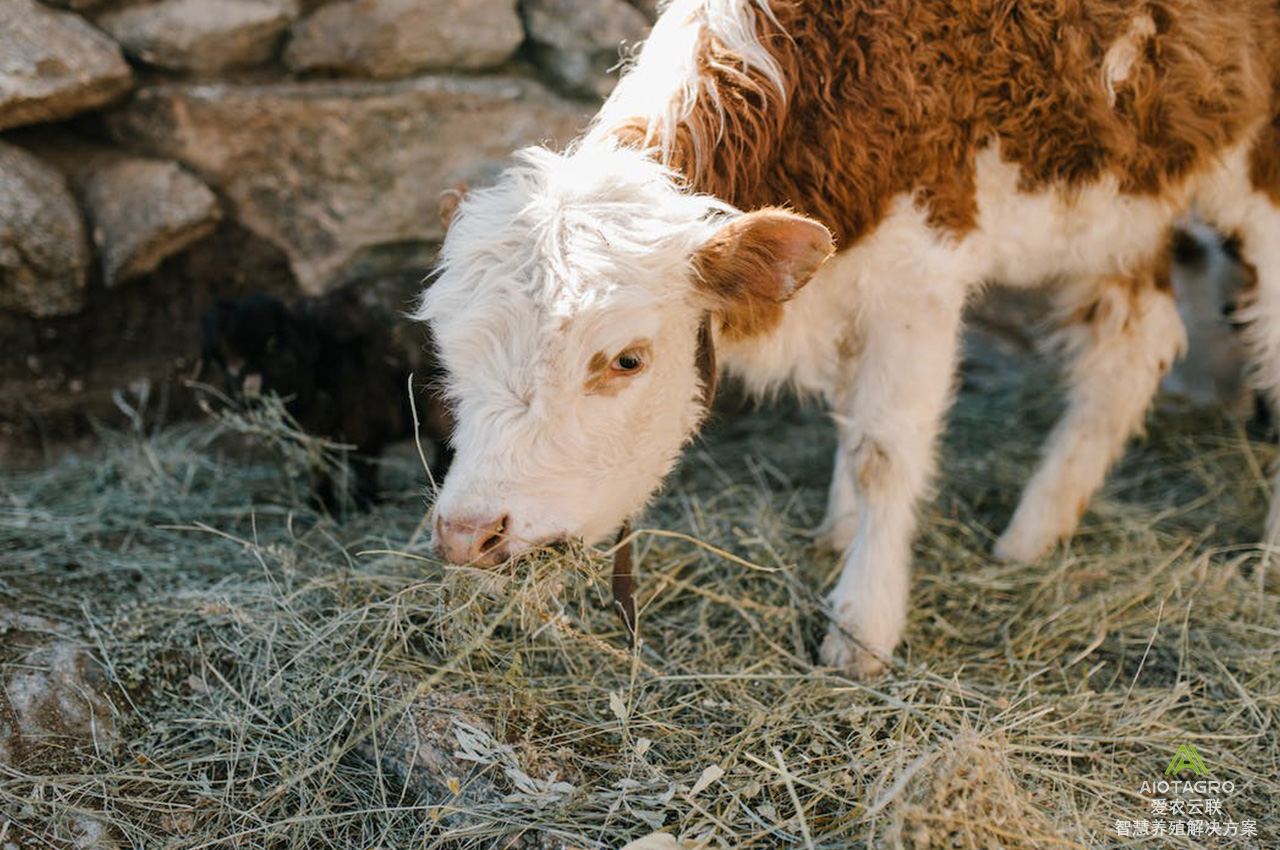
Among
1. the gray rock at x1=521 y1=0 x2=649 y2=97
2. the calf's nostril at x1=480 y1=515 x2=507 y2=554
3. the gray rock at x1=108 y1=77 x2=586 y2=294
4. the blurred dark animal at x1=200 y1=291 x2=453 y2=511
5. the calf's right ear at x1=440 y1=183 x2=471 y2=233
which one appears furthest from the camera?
the gray rock at x1=521 y1=0 x2=649 y2=97

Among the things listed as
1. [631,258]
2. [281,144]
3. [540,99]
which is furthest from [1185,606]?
[281,144]

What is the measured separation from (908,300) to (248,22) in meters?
3.09

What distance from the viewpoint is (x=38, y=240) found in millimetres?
4219

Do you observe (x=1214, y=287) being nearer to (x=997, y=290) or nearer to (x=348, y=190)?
Result: (x=997, y=290)

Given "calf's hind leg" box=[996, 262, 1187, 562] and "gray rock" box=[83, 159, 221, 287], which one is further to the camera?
"gray rock" box=[83, 159, 221, 287]

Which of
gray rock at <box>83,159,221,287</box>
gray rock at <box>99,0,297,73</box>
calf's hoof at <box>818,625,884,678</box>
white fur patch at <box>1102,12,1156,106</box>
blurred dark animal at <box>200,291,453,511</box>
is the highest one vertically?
white fur patch at <box>1102,12,1156,106</box>

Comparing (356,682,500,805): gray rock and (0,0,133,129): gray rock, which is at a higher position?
(0,0,133,129): gray rock

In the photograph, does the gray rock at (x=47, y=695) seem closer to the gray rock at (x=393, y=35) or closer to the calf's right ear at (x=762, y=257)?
the calf's right ear at (x=762, y=257)

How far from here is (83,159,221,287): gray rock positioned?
175 inches

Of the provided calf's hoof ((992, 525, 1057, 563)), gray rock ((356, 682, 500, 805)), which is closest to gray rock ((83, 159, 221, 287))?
gray rock ((356, 682, 500, 805))

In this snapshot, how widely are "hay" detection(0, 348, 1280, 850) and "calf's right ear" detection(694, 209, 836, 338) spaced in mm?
840

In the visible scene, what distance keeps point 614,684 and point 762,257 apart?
137 cm

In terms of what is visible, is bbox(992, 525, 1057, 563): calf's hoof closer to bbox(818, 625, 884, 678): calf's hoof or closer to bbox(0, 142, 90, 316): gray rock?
bbox(818, 625, 884, 678): calf's hoof

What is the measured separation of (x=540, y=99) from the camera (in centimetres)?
483
